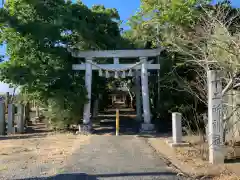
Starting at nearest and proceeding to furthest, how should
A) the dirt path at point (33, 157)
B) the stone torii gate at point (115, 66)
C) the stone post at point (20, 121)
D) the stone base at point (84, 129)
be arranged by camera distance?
the dirt path at point (33, 157) < the stone base at point (84, 129) < the stone torii gate at point (115, 66) < the stone post at point (20, 121)

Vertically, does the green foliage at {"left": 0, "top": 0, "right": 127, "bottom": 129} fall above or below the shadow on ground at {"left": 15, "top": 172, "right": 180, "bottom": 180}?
above

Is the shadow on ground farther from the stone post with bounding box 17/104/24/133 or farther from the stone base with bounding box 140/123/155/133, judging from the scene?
the stone post with bounding box 17/104/24/133

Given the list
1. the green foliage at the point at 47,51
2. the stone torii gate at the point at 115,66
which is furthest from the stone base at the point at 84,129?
the green foliage at the point at 47,51

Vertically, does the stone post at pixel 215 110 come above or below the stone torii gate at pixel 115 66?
below

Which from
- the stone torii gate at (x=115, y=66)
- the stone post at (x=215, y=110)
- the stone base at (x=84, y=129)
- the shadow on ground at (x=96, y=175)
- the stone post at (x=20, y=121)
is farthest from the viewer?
the stone post at (x=20, y=121)

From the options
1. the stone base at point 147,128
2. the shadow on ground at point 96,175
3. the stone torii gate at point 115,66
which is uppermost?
the stone torii gate at point 115,66

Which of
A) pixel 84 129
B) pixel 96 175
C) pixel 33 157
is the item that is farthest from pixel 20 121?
pixel 96 175

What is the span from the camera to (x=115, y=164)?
27.3 feet

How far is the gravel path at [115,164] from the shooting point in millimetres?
7129

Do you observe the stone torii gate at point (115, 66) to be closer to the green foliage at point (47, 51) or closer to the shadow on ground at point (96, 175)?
the green foliage at point (47, 51)

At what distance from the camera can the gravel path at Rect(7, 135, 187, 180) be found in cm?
713

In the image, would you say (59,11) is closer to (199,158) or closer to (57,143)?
(57,143)

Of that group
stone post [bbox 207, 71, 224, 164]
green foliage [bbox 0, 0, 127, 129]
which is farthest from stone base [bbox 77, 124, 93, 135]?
stone post [bbox 207, 71, 224, 164]

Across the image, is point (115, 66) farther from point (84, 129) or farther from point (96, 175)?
point (96, 175)
